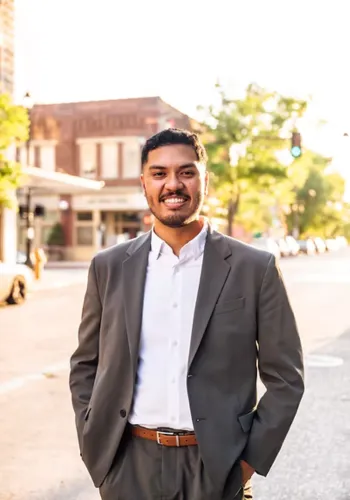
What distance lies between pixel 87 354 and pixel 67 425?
13.8 feet

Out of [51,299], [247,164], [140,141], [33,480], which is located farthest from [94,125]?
→ [33,480]

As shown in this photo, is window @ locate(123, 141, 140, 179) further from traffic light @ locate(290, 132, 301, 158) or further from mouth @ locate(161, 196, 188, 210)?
mouth @ locate(161, 196, 188, 210)

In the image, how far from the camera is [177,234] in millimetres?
2811

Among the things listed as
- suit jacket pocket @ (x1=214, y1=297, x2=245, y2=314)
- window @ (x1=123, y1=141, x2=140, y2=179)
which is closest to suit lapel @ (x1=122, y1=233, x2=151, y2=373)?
suit jacket pocket @ (x1=214, y1=297, x2=245, y2=314)

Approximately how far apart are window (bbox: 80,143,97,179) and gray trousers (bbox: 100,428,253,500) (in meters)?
52.2

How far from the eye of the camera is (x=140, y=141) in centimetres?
5347

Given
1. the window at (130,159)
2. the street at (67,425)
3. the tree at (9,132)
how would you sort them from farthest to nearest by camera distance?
Result: the window at (130,159), the tree at (9,132), the street at (67,425)

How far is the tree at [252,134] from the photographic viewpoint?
178 feet

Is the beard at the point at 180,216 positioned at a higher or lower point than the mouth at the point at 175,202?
lower

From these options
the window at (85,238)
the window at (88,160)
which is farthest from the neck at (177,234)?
the window at (88,160)

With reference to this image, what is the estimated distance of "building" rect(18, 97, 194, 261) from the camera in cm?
5281

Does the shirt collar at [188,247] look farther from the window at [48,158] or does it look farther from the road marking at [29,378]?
the window at [48,158]

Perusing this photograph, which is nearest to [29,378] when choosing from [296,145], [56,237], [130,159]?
[296,145]

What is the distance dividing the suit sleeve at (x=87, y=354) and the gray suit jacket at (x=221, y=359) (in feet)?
0.14
